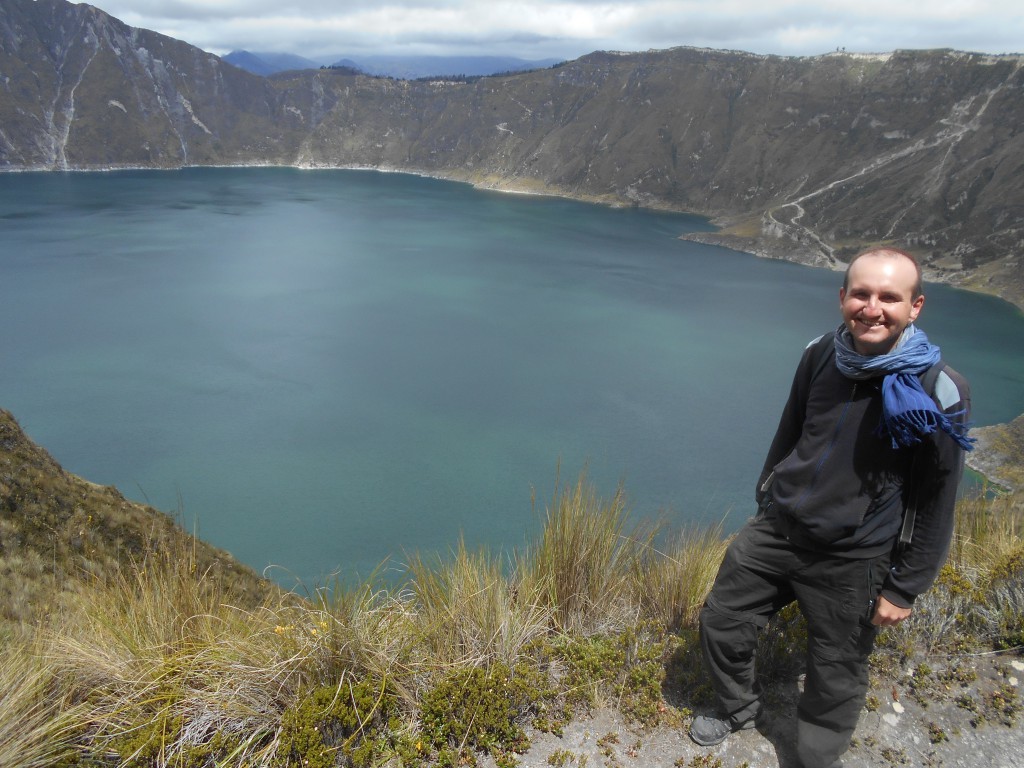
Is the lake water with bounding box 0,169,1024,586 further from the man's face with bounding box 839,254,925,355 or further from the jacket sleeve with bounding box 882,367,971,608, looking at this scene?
the man's face with bounding box 839,254,925,355

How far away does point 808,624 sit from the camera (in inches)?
102

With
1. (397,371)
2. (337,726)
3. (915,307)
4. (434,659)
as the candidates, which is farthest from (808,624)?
(397,371)

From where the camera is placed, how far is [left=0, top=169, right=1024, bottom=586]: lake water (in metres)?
15.8

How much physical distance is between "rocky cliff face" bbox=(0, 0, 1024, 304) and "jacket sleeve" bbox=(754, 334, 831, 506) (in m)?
48.3

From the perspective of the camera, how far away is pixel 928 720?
2.83m

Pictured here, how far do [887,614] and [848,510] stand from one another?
0.40m

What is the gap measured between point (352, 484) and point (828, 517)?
1501 cm

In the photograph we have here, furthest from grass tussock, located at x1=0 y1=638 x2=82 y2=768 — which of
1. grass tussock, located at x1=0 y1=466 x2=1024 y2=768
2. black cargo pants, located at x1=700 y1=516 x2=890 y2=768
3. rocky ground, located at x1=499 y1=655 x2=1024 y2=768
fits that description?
black cargo pants, located at x1=700 y1=516 x2=890 y2=768

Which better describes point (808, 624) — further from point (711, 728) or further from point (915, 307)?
point (915, 307)

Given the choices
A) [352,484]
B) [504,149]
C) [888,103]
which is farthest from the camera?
[504,149]

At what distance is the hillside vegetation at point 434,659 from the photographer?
2.41 meters

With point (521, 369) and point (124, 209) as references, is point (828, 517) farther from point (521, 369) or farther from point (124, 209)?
point (124, 209)

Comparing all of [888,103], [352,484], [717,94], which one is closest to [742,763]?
[352,484]

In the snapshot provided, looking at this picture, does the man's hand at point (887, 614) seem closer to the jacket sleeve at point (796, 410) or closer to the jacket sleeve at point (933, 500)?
the jacket sleeve at point (933, 500)
